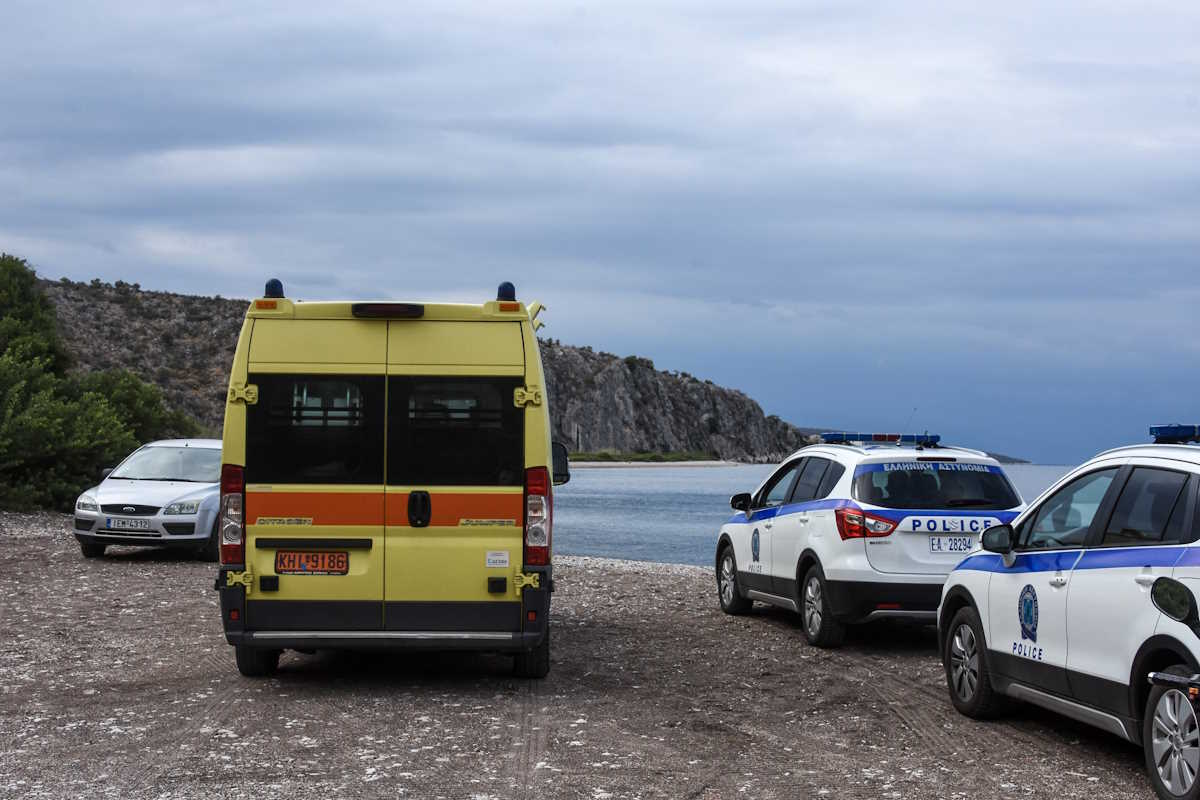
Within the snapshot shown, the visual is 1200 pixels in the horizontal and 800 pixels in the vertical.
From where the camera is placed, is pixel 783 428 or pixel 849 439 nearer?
pixel 849 439

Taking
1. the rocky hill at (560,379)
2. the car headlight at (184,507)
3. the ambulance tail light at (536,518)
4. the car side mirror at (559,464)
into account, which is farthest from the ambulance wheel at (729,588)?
the rocky hill at (560,379)

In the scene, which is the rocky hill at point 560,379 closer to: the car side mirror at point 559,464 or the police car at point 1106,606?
the car side mirror at point 559,464

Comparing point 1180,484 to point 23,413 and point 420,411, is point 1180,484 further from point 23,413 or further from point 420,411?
point 23,413

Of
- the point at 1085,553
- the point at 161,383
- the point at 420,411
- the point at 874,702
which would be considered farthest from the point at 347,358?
the point at 161,383

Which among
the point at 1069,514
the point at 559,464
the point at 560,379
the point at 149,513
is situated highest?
the point at 560,379

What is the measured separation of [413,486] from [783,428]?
164m

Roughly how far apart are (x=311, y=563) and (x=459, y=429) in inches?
51.8

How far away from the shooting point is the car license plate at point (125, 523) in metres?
19.0

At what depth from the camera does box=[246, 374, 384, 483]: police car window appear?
31.0ft

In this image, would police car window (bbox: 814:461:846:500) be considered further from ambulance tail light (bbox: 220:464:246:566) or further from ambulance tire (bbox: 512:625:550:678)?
ambulance tail light (bbox: 220:464:246:566)

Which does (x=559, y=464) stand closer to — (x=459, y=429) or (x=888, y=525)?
(x=459, y=429)

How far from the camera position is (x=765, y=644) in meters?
12.6

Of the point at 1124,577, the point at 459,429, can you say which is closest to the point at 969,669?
the point at 1124,577

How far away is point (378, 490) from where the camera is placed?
9484mm
